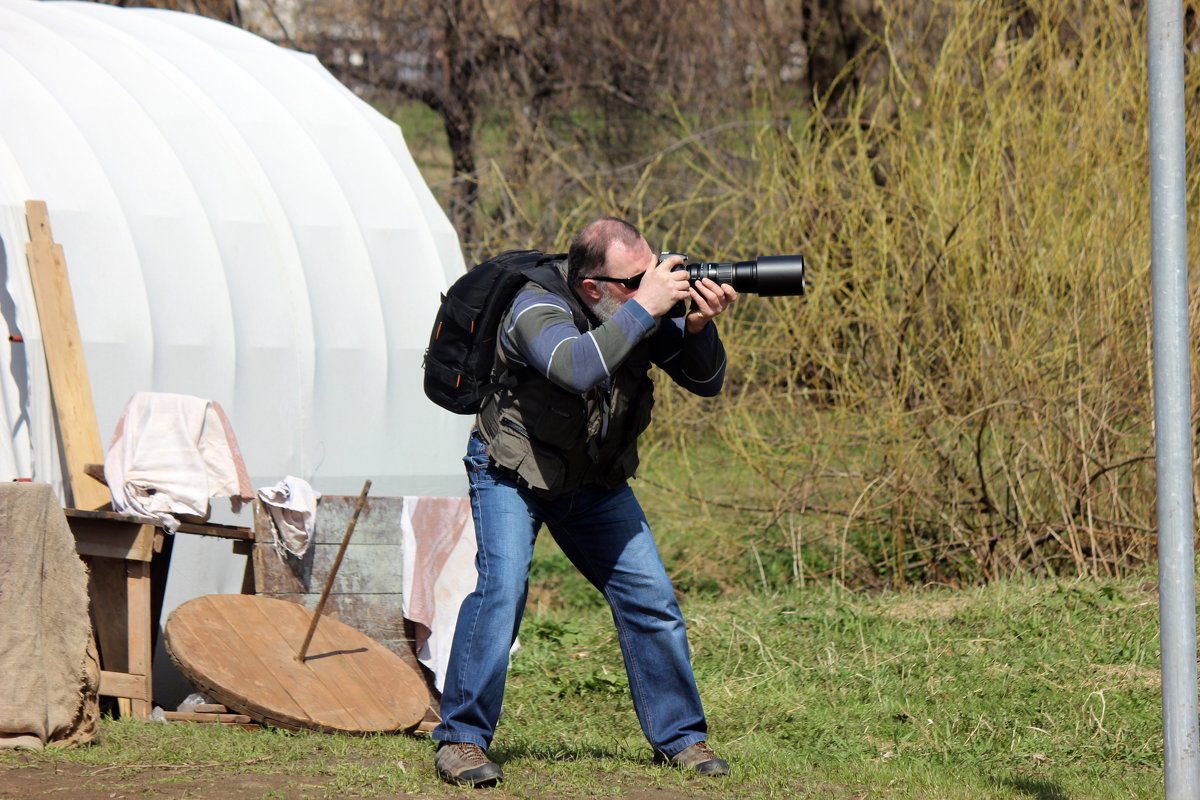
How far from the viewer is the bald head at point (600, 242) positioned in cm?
461

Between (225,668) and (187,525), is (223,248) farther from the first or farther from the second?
(225,668)

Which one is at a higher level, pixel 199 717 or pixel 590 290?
pixel 590 290

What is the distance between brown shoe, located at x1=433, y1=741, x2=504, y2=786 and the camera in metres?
4.61

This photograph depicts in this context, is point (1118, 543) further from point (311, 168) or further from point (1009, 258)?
point (311, 168)

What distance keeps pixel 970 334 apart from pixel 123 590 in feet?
18.0

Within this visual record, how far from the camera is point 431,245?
9.05 metres

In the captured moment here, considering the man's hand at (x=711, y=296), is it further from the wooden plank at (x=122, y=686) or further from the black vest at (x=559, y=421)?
the wooden plank at (x=122, y=686)

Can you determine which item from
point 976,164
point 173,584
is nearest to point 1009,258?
point 976,164

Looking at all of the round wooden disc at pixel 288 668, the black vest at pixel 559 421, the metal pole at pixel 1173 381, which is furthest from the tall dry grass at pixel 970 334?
the metal pole at pixel 1173 381

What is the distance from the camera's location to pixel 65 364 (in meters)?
6.86

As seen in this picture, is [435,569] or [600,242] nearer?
[600,242]

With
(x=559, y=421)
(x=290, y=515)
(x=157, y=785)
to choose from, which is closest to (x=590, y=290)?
(x=559, y=421)

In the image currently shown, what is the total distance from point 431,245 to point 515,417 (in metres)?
4.61

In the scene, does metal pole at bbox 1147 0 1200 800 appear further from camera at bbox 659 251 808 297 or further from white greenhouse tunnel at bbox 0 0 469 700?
white greenhouse tunnel at bbox 0 0 469 700
